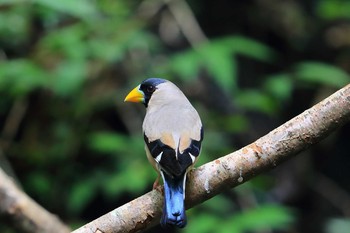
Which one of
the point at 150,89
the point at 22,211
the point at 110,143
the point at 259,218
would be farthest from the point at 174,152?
the point at 110,143

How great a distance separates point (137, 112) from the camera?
15.1ft

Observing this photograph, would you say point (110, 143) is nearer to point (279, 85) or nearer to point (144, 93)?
point (144, 93)

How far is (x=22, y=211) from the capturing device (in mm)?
3100

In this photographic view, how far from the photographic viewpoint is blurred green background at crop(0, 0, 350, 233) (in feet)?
13.1

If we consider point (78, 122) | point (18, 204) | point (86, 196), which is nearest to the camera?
point (18, 204)

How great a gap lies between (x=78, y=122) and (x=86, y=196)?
0.57 meters

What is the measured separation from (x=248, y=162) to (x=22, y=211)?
1210 millimetres

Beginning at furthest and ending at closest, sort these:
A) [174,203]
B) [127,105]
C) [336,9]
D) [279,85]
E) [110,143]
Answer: [336,9]
[127,105]
[279,85]
[110,143]
[174,203]

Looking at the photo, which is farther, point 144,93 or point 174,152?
point 144,93

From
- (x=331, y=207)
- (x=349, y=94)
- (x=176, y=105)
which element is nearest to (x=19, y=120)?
(x=176, y=105)

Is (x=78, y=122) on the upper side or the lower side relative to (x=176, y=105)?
lower

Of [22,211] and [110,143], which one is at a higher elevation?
[22,211]

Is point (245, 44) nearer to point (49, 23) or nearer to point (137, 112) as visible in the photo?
point (137, 112)

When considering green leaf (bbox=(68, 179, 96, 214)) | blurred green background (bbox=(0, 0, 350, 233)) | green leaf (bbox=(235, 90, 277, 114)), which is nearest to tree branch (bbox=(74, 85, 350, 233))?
blurred green background (bbox=(0, 0, 350, 233))
